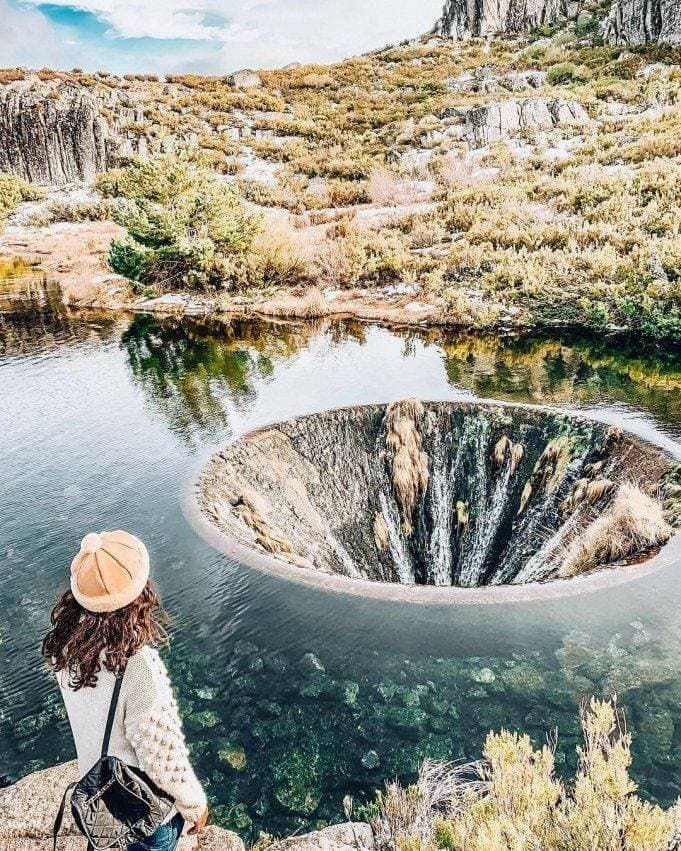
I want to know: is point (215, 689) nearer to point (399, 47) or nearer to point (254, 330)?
point (254, 330)

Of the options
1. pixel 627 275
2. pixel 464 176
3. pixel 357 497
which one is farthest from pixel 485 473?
pixel 464 176

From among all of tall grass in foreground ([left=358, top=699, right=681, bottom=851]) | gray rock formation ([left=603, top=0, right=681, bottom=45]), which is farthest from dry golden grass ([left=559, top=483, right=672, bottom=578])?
gray rock formation ([left=603, top=0, right=681, bottom=45])

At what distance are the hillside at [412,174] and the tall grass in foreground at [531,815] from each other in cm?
1394

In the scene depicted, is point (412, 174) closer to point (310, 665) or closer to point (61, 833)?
point (310, 665)

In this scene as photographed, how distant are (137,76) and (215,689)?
2767 inches

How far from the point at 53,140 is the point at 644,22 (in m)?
45.9

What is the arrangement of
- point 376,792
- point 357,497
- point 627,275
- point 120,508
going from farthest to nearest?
point 627,275, point 357,497, point 120,508, point 376,792

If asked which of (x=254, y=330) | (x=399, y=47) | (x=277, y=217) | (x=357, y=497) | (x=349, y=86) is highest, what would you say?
(x=399, y=47)

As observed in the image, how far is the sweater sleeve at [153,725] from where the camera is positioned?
2145 millimetres

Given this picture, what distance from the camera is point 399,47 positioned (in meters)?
73.8

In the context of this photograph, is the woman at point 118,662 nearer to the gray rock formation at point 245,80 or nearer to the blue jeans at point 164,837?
the blue jeans at point 164,837

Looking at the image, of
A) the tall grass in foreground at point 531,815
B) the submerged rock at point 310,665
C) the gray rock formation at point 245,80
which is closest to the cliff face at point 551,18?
the gray rock formation at point 245,80

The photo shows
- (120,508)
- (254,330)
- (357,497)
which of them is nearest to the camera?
(120,508)

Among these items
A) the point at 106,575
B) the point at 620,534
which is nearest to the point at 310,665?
the point at 106,575
